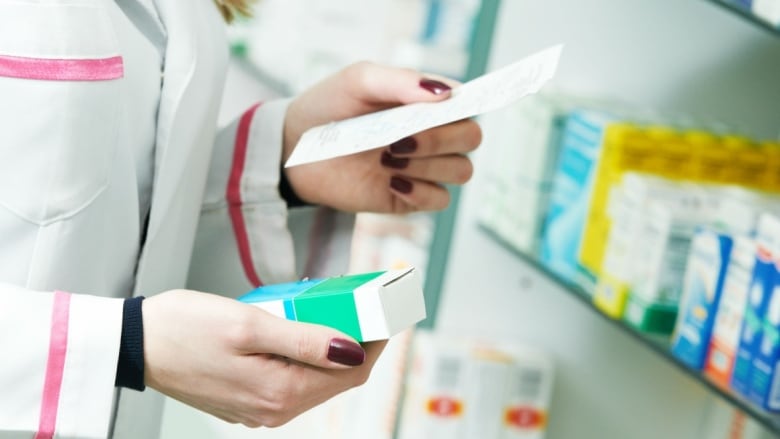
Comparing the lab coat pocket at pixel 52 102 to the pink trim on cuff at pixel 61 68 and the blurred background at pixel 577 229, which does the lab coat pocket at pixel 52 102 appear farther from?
the blurred background at pixel 577 229

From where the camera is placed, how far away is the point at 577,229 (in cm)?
191

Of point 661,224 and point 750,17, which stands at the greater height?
point 750,17

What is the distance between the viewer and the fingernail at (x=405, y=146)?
1210 millimetres

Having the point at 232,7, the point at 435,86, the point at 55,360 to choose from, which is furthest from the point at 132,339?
the point at 232,7

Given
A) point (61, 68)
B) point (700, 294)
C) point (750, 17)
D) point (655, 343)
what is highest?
point (750, 17)

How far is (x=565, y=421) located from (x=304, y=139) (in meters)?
1.24

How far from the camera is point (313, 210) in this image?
4.51 feet

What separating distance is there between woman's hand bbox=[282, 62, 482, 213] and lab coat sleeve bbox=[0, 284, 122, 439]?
45 cm

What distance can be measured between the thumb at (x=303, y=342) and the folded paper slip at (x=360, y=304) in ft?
0.05

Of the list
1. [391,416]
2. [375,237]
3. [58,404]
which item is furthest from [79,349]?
[375,237]

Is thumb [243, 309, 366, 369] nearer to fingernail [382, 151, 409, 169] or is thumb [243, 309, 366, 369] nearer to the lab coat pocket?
the lab coat pocket

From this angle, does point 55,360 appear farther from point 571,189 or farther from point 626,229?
point 571,189

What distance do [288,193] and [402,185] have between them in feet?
0.51

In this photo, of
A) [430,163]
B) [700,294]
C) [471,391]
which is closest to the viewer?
[430,163]
